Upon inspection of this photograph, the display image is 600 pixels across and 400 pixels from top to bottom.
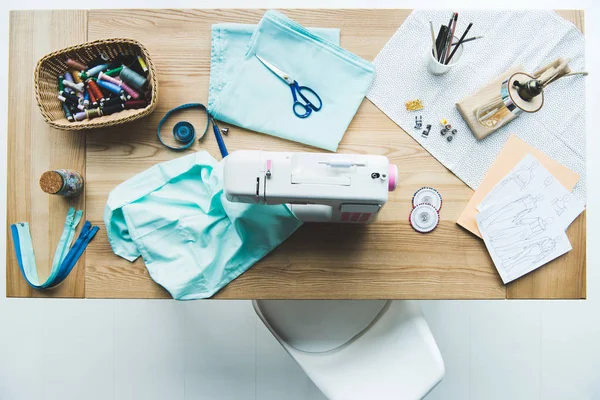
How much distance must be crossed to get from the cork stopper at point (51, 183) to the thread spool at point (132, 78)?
10.6 inches

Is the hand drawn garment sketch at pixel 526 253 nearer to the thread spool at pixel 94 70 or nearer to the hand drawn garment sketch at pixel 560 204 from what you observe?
the hand drawn garment sketch at pixel 560 204

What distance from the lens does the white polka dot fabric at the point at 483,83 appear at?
1010 millimetres

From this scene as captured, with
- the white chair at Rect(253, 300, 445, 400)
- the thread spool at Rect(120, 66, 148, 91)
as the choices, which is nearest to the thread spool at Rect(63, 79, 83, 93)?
the thread spool at Rect(120, 66, 148, 91)

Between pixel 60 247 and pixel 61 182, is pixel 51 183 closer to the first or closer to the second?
pixel 61 182

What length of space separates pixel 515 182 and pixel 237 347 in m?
1.14

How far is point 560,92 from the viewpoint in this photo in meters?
1.02

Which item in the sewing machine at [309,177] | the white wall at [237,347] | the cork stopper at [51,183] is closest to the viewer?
the sewing machine at [309,177]

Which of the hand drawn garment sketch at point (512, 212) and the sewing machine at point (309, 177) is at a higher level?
the sewing machine at point (309, 177)

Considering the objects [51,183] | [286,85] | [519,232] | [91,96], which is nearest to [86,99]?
[91,96]

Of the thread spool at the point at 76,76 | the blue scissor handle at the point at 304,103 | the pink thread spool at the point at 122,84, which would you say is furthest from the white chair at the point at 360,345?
the thread spool at the point at 76,76

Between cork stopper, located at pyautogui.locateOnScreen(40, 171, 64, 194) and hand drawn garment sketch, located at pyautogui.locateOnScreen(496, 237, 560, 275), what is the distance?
1033mm

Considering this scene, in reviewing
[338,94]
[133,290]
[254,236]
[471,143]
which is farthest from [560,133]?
[133,290]

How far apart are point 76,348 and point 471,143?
1583 mm

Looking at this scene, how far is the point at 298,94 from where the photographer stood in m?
1.01
